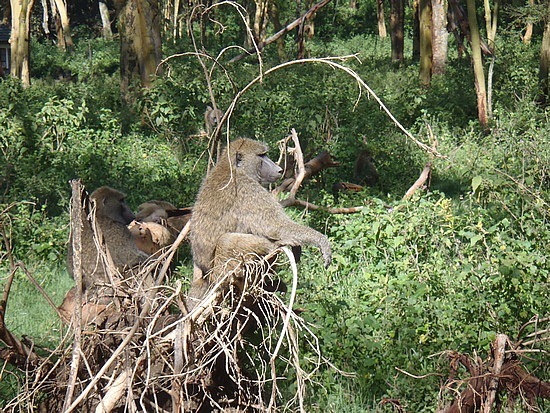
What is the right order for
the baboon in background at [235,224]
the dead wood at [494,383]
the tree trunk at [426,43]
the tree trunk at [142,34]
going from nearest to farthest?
the dead wood at [494,383], the baboon in background at [235,224], the tree trunk at [142,34], the tree trunk at [426,43]

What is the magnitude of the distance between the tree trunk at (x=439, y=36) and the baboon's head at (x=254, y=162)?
11.2 metres

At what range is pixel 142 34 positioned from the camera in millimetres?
14586

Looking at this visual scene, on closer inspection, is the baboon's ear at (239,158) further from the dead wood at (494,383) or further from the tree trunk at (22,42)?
the tree trunk at (22,42)

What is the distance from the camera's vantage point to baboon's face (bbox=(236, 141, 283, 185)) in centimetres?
562

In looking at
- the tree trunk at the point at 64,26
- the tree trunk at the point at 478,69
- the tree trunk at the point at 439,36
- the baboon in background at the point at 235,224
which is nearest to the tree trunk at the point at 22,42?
the tree trunk at the point at 64,26

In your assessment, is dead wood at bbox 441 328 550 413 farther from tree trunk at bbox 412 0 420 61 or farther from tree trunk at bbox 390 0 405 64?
tree trunk at bbox 412 0 420 61

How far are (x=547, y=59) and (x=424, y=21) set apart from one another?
3.76 metres

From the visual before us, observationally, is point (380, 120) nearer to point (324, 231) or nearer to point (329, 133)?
point (329, 133)

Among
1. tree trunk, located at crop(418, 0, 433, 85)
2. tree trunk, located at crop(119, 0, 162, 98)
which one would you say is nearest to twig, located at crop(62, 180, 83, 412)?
tree trunk, located at crop(119, 0, 162, 98)

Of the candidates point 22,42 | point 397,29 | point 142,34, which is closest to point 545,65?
point 142,34

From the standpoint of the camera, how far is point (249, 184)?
17.9ft

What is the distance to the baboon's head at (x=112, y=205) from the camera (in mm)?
7039

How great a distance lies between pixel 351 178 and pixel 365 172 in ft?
0.71

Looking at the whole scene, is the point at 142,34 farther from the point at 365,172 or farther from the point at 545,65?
the point at 545,65
